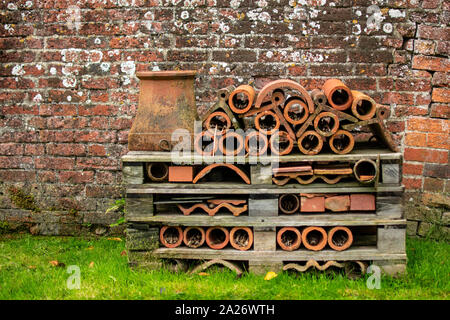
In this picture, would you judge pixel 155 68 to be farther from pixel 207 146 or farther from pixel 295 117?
pixel 295 117

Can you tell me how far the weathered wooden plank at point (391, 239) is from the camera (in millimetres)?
2953

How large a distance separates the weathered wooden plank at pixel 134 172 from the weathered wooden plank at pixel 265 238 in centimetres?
90

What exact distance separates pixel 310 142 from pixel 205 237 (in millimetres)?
1028

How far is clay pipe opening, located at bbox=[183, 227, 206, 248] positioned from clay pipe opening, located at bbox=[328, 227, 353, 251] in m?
0.90

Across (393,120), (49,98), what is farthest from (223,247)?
(49,98)

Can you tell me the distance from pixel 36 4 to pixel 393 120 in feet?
11.1

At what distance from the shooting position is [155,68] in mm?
3850

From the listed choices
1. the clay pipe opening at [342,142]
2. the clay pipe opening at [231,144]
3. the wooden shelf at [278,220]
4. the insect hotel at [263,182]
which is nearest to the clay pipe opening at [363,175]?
the insect hotel at [263,182]

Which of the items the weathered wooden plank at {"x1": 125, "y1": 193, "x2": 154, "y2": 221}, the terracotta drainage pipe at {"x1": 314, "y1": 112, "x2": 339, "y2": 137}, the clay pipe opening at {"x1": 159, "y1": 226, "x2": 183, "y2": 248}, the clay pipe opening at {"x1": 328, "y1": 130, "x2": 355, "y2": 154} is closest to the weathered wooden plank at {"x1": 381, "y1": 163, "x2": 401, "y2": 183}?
the clay pipe opening at {"x1": 328, "y1": 130, "x2": 355, "y2": 154}

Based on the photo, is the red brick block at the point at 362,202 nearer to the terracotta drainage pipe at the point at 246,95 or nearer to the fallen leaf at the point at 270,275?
the fallen leaf at the point at 270,275

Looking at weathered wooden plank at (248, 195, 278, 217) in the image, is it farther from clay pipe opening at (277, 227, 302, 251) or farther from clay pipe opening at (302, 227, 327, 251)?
clay pipe opening at (302, 227, 327, 251)

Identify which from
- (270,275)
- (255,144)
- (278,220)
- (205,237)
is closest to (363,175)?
(278,220)

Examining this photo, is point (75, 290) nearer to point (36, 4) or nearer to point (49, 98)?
point (49, 98)

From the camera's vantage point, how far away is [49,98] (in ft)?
13.0
